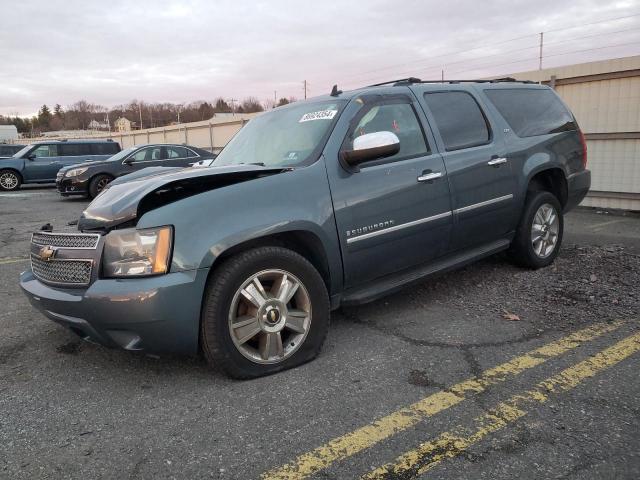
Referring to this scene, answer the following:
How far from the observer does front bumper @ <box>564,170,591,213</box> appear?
5297mm

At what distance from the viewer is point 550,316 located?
12.9ft

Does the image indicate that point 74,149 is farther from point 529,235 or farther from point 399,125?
point 529,235

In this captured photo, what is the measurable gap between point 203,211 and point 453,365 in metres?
1.79

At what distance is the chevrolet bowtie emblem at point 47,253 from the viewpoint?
3.05 metres

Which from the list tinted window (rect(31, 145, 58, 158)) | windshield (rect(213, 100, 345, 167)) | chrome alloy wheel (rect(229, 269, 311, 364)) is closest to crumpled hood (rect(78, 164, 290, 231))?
windshield (rect(213, 100, 345, 167))

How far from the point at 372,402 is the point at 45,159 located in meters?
18.7

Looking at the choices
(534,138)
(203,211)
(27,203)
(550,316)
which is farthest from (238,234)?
(27,203)

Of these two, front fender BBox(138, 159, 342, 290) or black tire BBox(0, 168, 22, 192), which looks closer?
front fender BBox(138, 159, 342, 290)

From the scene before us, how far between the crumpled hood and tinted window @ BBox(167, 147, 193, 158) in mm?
11954

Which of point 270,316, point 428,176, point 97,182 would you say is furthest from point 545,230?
point 97,182

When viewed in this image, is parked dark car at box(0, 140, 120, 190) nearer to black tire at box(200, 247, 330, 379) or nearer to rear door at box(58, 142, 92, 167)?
rear door at box(58, 142, 92, 167)

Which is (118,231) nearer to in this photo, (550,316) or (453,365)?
(453,365)

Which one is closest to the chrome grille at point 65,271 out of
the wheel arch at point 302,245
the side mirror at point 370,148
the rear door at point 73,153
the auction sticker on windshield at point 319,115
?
the wheel arch at point 302,245

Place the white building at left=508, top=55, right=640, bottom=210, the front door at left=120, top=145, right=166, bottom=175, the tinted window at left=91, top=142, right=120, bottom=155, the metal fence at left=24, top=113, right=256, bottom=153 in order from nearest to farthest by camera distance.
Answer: the white building at left=508, top=55, right=640, bottom=210 < the front door at left=120, top=145, right=166, bottom=175 < the tinted window at left=91, top=142, right=120, bottom=155 < the metal fence at left=24, top=113, right=256, bottom=153
